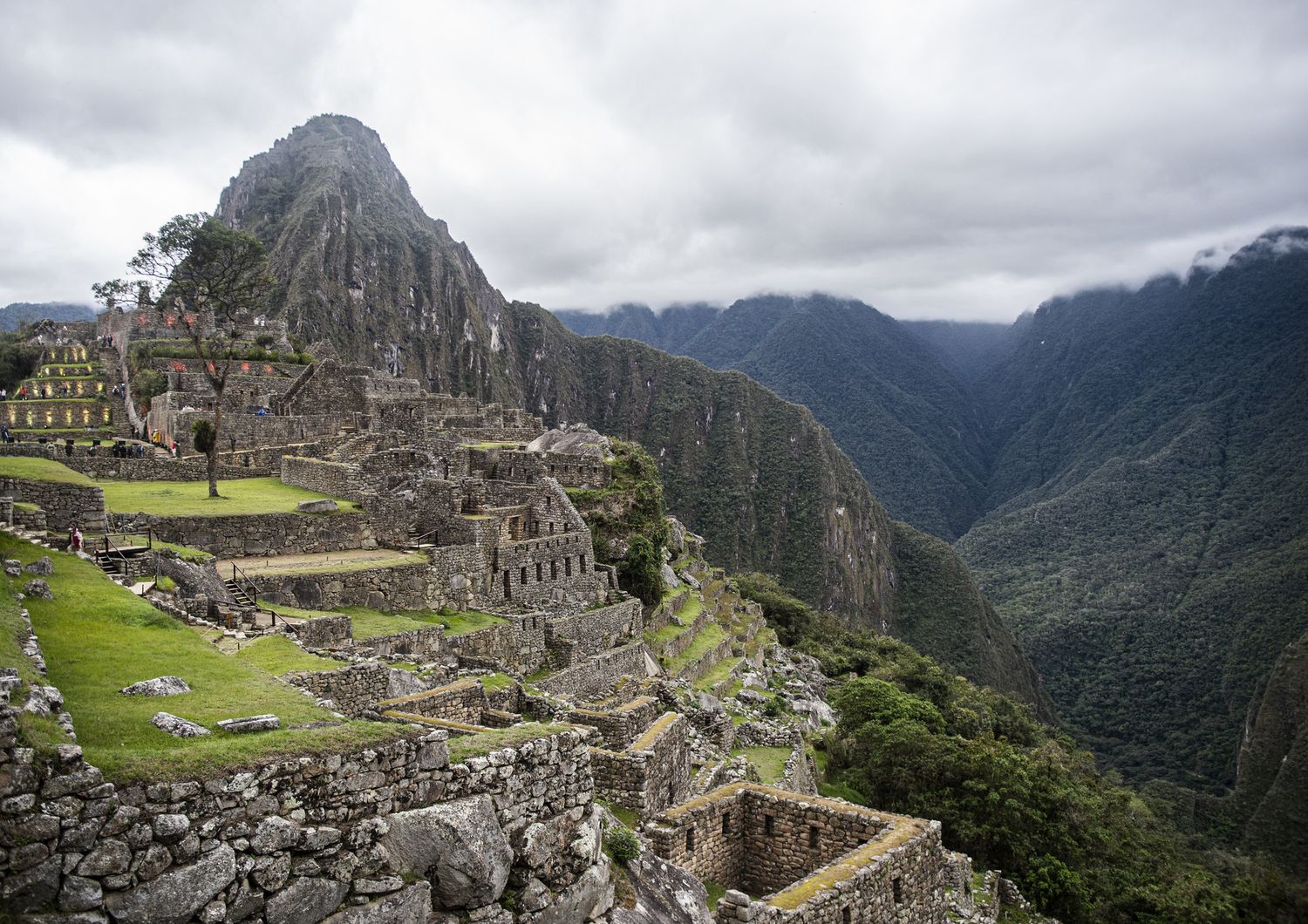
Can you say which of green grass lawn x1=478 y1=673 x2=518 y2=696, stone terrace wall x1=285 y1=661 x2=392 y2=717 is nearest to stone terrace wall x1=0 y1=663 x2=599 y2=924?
stone terrace wall x1=285 y1=661 x2=392 y2=717

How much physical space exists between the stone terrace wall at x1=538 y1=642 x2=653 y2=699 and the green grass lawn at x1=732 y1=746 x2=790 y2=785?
3.87m

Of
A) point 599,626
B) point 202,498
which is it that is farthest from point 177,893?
point 599,626

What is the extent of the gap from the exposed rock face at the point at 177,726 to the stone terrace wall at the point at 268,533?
13.6 metres

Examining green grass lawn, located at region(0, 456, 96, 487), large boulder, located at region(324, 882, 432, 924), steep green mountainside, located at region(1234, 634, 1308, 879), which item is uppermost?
green grass lawn, located at region(0, 456, 96, 487)

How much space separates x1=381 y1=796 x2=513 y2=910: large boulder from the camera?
5000mm

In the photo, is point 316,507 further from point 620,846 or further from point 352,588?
point 620,846

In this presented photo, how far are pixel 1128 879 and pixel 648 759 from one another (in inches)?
872

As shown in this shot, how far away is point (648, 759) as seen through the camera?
33.7 feet

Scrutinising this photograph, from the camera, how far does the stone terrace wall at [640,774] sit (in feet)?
32.9

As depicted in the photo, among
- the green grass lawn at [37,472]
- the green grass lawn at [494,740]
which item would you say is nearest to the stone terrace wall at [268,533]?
the green grass lawn at [37,472]

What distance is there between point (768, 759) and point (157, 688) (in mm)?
18978

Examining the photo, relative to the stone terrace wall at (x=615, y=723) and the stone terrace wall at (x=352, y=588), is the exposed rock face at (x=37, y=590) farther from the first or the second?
the stone terrace wall at (x=352, y=588)

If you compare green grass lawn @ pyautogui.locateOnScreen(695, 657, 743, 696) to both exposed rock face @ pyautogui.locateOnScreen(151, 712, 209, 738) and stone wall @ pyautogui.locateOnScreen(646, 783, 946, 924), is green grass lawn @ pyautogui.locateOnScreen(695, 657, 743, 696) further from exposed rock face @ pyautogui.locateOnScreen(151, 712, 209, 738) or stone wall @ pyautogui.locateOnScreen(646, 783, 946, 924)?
exposed rock face @ pyautogui.locateOnScreen(151, 712, 209, 738)

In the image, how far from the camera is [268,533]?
19250mm
